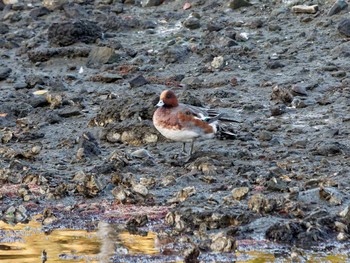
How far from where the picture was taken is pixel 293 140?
1284 centimetres

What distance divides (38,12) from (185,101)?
268 inches

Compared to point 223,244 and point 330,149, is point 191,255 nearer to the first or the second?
point 223,244

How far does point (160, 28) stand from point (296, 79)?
13.3 feet

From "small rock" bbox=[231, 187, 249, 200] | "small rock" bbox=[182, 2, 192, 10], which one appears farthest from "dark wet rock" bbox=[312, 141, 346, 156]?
"small rock" bbox=[182, 2, 192, 10]

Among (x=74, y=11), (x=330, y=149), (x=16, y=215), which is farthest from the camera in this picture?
(x=74, y=11)

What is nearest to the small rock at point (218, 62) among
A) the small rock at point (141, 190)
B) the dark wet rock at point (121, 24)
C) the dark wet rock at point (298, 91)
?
the dark wet rock at point (298, 91)

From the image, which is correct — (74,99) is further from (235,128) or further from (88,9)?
A: (88,9)

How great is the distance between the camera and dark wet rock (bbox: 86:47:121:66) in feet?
55.2

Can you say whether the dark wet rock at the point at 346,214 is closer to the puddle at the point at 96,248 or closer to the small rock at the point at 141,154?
the puddle at the point at 96,248

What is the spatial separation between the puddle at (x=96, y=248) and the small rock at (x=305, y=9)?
26.2 feet

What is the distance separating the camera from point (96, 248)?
978cm

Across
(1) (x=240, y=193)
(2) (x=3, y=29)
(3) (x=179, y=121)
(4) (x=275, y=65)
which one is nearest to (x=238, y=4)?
(4) (x=275, y=65)

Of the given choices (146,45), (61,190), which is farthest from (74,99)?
(61,190)

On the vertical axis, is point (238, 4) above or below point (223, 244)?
below
